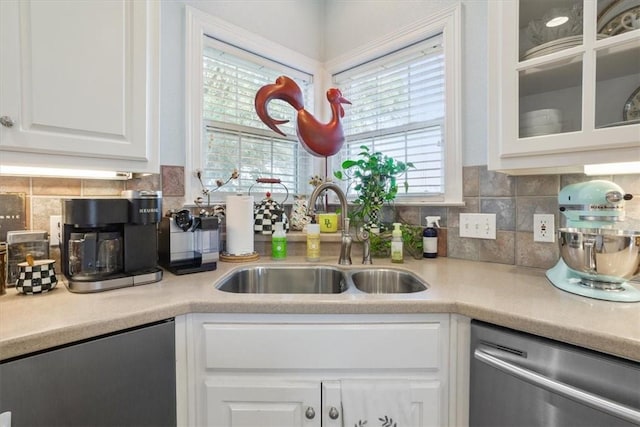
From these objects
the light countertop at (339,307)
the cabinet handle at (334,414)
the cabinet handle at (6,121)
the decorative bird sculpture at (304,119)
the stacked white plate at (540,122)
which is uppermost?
the decorative bird sculpture at (304,119)

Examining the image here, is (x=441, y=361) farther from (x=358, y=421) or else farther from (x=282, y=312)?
(x=282, y=312)

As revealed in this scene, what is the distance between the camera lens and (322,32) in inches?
84.1

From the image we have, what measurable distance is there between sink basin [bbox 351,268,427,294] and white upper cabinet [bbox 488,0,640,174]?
1.91 feet

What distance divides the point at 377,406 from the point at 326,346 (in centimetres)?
24

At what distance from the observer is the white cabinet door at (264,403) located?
92cm

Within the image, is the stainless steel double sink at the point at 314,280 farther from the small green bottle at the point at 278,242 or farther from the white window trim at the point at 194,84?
the white window trim at the point at 194,84

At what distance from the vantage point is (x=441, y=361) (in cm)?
92

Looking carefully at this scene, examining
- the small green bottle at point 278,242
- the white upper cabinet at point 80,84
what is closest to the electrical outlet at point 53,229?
the white upper cabinet at point 80,84

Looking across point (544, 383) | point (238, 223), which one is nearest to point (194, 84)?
point (238, 223)

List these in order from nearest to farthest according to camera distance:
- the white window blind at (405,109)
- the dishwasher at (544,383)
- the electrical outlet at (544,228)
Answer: the dishwasher at (544,383) → the electrical outlet at (544,228) → the white window blind at (405,109)

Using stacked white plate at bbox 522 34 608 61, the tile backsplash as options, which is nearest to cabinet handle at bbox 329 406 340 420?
the tile backsplash

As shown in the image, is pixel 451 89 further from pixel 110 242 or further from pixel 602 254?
pixel 110 242

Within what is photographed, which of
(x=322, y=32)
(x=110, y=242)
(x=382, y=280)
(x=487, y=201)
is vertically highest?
(x=322, y=32)

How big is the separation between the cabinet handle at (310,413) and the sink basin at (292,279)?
551 mm
